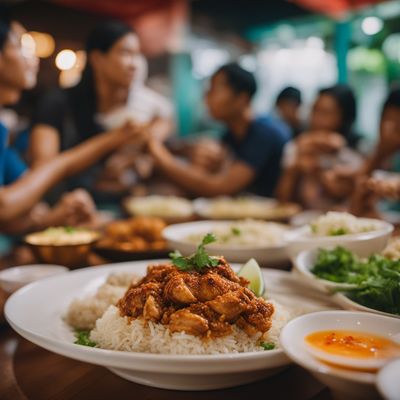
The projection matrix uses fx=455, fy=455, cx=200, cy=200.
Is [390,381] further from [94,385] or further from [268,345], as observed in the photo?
[94,385]

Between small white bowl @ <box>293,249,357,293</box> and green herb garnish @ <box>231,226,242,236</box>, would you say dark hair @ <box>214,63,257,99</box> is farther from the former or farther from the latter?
small white bowl @ <box>293,249,357,293</box>

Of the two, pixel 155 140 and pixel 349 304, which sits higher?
pixel 155 140

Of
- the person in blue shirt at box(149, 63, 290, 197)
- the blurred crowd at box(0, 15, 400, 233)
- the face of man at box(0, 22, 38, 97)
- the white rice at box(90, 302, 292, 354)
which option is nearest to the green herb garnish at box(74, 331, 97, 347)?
the white rice at box(90, 302, 292, 354)

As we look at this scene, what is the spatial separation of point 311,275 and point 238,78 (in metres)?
3.31

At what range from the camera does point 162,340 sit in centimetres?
114

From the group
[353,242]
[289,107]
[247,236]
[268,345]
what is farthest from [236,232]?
[289,107]

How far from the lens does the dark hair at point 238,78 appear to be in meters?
4.52

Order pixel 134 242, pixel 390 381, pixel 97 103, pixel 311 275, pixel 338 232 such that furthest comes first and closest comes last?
1. pixel 97 103
2. pixel 134 242
3. pixel 338 232
4. pixel 311 275
5. pixel 390 381

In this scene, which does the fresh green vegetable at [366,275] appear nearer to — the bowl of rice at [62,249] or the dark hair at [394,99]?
the bowl of rice at [62,249]

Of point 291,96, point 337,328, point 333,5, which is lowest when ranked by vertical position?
point 337,328

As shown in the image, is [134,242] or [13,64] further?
[13,64]

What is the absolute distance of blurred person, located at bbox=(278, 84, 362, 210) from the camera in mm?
4215

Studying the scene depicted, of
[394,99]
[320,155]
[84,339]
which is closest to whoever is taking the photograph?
[84,339]

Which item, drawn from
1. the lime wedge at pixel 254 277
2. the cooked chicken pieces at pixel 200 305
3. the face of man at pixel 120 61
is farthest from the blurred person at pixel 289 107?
the cooked chicken pieces at pixel 200 305
